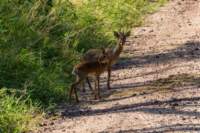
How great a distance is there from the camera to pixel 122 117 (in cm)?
934

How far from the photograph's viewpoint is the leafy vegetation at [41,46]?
1005 cm

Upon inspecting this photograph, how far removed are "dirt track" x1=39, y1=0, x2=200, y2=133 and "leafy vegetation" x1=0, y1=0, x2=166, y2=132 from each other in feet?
1.50

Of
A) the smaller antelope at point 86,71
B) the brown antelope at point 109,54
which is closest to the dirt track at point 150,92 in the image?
the smaller antelope at point 86,71

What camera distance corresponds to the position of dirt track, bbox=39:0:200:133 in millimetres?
8969

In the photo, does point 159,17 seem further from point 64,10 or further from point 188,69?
point 188,69

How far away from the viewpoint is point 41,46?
12398 millimetres

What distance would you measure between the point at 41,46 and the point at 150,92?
97.7 inches

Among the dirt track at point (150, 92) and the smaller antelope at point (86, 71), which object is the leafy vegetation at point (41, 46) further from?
the dirt track at point (150, 92)

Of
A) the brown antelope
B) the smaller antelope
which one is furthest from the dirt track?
the brown antelope

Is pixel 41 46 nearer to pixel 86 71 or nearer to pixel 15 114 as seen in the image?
pixel 86 71

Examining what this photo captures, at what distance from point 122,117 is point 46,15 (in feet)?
15.4

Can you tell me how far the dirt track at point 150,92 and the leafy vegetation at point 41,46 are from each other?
0.46m

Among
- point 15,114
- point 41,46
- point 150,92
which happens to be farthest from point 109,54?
→ point 15,114

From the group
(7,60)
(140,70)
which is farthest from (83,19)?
(7,60)
